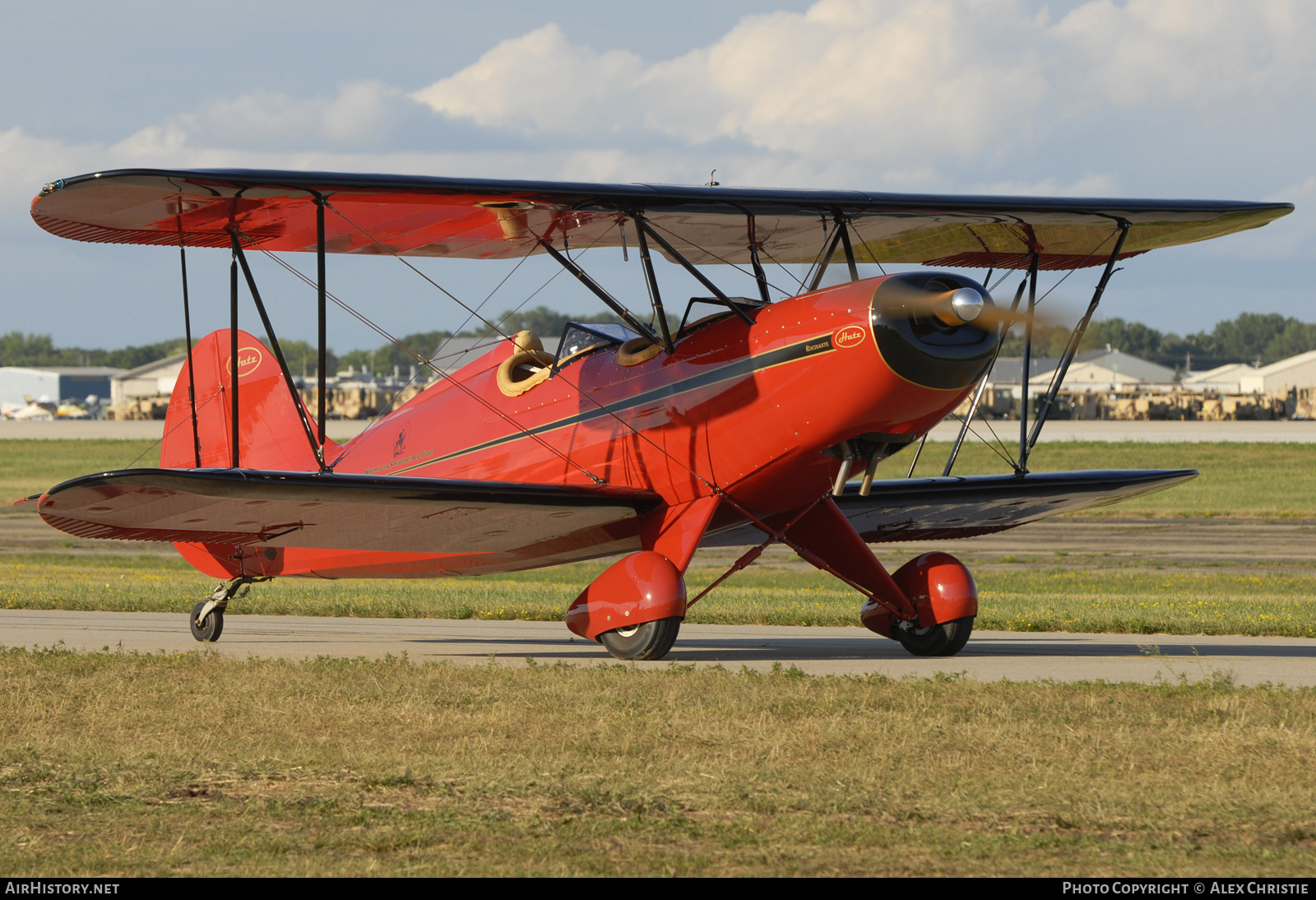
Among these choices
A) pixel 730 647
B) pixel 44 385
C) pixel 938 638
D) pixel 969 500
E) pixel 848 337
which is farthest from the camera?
pixel 44 385

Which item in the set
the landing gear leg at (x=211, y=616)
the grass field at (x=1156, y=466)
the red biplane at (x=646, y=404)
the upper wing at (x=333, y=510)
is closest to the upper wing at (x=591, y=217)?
the red biplane at (x=646, y=404)

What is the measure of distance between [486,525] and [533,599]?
7.40m

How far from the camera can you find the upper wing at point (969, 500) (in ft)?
44.3

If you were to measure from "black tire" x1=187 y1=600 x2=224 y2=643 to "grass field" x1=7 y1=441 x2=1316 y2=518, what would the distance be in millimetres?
25628

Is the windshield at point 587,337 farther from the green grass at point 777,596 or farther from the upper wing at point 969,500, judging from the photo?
the green grass at point 777,596

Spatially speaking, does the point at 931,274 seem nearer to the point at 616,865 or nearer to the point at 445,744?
the point at 445,744

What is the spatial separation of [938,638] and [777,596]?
7506 millimetres

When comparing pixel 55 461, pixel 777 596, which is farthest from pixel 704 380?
pixel 55 461

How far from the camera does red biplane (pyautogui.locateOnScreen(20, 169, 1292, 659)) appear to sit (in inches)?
417

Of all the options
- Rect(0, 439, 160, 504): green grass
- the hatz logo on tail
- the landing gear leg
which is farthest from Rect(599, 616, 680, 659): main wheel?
Rect(0, 439, 160, 504): green grass

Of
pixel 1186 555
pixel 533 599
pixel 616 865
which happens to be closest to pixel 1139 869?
pixel 616 865

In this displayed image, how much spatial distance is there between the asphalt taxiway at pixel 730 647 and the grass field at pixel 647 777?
4.56 ft

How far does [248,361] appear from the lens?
600 inches

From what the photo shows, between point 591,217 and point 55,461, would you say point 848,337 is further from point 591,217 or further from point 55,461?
point 55,461
